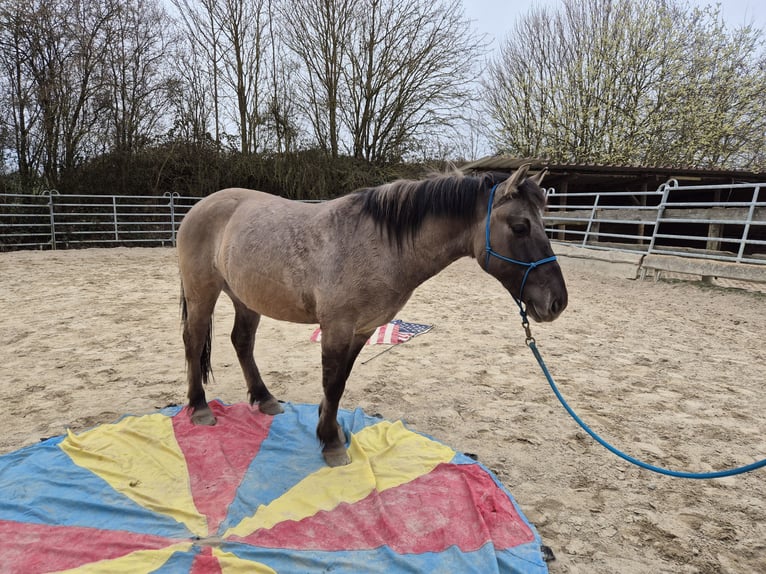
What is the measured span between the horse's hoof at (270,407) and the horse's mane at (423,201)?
1.60 metres

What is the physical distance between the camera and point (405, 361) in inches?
168

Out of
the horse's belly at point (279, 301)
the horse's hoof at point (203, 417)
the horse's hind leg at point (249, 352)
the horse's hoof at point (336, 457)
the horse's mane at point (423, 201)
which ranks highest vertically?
the horse's mane at point (423, 201)

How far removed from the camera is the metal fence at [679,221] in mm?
7934

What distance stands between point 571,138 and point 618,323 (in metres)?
14.2

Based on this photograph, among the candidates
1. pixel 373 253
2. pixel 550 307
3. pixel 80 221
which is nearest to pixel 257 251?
pixel 373 253

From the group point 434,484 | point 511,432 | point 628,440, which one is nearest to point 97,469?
point 434,484

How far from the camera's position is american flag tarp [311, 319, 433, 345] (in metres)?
4.84

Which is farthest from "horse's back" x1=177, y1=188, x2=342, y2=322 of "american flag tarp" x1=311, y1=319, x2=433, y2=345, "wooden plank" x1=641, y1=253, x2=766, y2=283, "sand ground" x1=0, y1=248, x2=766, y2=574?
"wooden plank" x1=641, y1=253, x2=766, y2=283

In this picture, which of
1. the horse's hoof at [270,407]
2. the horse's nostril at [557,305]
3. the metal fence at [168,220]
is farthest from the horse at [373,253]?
the metal fence at [168,220]

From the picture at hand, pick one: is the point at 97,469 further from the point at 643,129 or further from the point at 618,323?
the point at 643,129

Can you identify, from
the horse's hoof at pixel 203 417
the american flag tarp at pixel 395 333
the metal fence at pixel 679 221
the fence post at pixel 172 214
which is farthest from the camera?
the fence post at pixel 172 214

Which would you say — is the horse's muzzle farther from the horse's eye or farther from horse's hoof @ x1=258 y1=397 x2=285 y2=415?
horse's hoof @ x1=258 y1=397 x2=285 y2=415

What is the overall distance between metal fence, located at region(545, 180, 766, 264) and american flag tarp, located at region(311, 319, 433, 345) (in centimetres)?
579

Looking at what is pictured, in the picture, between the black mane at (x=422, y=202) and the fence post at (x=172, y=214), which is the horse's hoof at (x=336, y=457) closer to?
the black mane at (x=422, y=202)
